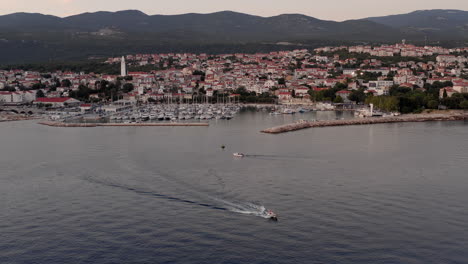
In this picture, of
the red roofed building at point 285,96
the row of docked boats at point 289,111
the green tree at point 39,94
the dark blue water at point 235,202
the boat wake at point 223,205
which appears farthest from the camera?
the green tree at point 39,94

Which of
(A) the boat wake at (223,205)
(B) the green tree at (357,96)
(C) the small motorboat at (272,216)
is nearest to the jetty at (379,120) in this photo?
(B) the green tree at (357,96)

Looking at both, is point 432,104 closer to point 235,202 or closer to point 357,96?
point 357,96

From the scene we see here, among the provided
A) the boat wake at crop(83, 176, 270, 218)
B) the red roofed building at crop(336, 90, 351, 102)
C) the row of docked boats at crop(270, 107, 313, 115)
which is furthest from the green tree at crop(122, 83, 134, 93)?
the boat wake at crop(83, 176, 270, 218)

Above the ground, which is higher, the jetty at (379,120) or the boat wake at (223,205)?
the jetty at (379,120)

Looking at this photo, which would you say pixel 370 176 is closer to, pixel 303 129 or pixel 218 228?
pixel 218 228

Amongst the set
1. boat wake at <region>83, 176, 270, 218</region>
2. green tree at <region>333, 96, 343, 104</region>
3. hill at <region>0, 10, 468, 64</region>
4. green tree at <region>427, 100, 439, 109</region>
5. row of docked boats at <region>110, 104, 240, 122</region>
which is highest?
hill at <region>0, 10, 468, 64</region>

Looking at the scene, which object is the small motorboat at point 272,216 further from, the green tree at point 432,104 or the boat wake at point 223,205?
the green tree at point 432,104

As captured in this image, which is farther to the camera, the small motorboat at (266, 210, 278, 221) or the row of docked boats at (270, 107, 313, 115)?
the row of docked boats at (270, 107, 313, 115)

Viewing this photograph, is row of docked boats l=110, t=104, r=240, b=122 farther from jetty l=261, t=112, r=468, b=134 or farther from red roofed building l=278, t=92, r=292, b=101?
red roofed building l=278, t=92, r=292, b=101
